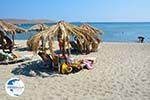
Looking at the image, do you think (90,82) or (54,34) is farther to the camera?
(54,34)

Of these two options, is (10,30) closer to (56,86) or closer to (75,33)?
(75,33)

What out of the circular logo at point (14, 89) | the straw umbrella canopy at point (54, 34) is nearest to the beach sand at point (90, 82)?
the circular logo at point (14, 89)

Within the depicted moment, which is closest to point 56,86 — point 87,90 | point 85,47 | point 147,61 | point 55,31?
point 87,90

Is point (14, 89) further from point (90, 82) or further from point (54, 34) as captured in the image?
point (54, 34)

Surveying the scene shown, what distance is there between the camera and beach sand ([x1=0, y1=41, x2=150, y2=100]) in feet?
25.7

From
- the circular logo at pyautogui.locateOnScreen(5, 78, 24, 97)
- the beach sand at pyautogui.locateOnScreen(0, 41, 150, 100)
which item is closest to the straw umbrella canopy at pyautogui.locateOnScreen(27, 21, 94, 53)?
the beach sand at pyautogui.locateOnScreen(0, 41, 150, 100)

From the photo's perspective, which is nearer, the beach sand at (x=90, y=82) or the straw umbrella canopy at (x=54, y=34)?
the beach sand at (x=90, y=82)

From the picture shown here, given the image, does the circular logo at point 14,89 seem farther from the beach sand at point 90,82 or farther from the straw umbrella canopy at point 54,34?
the straw umbrella canopy at point 54,34

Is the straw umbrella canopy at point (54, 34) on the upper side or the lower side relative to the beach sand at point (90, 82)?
upper

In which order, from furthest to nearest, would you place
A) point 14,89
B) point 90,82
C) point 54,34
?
point 54,34, point 90,82, point 14,89

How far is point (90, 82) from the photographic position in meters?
9.27

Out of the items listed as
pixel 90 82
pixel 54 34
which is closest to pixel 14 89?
pixel 90 82

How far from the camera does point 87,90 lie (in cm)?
837

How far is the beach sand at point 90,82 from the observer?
7.85m
